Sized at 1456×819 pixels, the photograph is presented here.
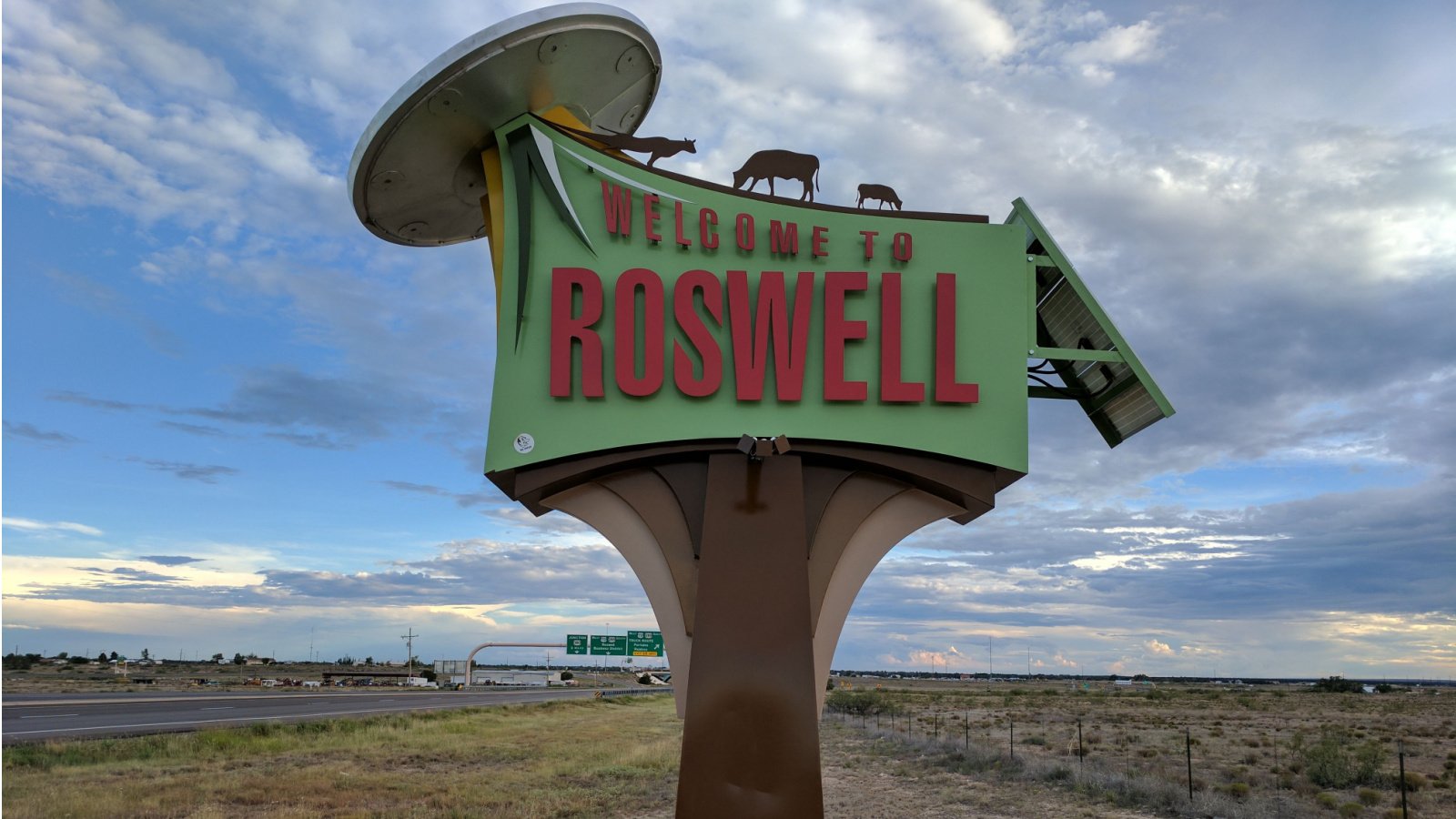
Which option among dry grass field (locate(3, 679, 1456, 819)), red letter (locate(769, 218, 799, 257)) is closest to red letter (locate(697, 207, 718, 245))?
red letter (locate(769, 218, 799, 257))

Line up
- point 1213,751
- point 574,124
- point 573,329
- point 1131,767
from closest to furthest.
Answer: point 573,329 < point 574,124 < point 1131,767 < point 1213,751

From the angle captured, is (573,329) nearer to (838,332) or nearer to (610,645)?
Answer: (838,332)

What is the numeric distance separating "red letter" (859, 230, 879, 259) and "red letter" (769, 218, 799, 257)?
1130 millimetres

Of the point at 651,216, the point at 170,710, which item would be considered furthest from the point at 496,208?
the point at 170,710

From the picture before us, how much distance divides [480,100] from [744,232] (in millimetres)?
4702

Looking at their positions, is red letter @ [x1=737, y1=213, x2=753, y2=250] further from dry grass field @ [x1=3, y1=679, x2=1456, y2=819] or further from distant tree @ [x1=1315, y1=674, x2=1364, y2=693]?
distant tree @ [x1=1315, y1=674, x2=1364, y2=693]

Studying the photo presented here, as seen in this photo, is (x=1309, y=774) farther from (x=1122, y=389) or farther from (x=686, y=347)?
(x=686, y=347)

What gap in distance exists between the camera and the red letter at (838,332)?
49.1ft

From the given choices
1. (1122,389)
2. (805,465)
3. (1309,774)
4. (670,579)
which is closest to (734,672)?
(670,579)

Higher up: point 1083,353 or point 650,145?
point 650,145

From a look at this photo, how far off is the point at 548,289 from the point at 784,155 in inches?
186

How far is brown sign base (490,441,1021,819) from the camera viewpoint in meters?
13.2

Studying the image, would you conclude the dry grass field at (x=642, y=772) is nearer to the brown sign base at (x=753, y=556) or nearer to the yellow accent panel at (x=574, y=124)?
the brown sign base at (x=753, y=556)

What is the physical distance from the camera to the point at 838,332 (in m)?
15.2
